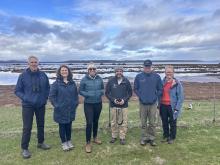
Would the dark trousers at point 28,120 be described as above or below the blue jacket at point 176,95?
below

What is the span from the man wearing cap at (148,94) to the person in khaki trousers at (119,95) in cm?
31

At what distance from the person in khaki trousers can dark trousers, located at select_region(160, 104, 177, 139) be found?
0.98 meters

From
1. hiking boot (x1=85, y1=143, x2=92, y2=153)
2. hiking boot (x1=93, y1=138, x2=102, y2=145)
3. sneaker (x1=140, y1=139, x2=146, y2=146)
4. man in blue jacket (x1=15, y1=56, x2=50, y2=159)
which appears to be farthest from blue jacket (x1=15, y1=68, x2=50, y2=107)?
sneaker (x1=140, y1=139, x2=146, y2=146)

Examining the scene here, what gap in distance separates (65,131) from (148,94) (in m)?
2.18

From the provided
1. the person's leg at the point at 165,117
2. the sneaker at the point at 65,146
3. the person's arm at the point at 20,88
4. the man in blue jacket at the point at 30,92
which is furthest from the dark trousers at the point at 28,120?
the person's leg at the point at 165,117

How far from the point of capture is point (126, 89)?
8750 mm

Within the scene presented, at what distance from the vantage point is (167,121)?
9.16m

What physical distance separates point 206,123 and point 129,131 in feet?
8.91

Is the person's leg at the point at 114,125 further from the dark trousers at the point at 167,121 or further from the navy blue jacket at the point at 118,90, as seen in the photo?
the dark trousers at the point at 167,121

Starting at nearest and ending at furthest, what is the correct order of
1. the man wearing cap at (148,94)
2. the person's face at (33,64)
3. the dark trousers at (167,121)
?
the person's face at (33,64) → the man wearing cap at (148,94) → the dark trousers at (167,121)

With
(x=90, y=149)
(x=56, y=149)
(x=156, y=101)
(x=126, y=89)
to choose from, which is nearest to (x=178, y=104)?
(x=156, y=101)

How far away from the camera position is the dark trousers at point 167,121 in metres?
8.98

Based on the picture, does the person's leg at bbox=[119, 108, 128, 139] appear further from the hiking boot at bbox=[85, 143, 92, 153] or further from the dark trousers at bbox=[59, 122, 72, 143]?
the dark trousers at bbox=[59, 122, 72, 143]

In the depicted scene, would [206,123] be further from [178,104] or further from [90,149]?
[90,149]
